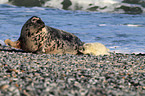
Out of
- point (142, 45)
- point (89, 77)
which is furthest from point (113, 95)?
point (142, 45)

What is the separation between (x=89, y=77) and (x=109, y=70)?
2.88ft

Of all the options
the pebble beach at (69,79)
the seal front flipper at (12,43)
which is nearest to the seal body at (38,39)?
the seal front flipper at (12,43)

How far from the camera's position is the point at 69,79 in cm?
400

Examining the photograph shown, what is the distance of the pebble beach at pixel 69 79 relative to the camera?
3203 millimetres

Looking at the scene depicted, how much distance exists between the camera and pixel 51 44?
23.6ft

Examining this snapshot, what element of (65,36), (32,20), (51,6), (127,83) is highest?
(51,6)

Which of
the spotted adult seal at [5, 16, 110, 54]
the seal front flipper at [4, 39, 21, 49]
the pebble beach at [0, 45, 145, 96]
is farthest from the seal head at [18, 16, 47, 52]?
the pebble beach at [0, 45, 145, 96]

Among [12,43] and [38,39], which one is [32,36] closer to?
[38,39]

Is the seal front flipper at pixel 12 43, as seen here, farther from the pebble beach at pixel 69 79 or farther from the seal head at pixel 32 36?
the pebble beach at pixel 69 79

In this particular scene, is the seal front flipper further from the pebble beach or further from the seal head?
the pebble beach

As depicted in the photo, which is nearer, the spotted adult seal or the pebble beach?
the pebble beach

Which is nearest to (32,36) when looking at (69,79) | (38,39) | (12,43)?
(38,39)

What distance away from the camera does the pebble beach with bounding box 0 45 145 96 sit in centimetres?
320

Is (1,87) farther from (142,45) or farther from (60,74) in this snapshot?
(142,45)
